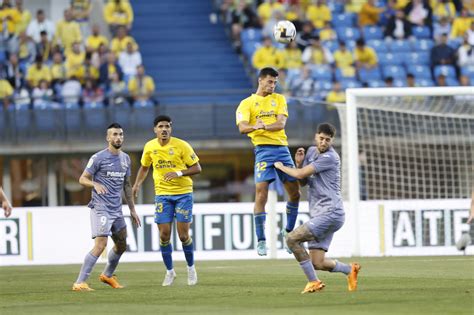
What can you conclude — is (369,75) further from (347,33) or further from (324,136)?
(324,136)

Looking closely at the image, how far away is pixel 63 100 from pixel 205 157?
12.4 ft

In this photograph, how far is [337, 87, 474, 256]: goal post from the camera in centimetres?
2550

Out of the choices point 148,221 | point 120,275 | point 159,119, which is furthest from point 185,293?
point 148,221

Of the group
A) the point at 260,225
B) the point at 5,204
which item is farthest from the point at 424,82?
the point at 5,204

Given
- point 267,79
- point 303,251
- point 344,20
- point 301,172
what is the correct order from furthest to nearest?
point 344,20 → point 267,79 → point 303,251 → point 301,172

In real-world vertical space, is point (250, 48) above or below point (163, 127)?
above

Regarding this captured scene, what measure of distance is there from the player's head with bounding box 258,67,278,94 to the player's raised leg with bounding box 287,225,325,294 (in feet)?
6.84

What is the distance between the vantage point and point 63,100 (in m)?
27.9

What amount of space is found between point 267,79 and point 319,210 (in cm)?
197

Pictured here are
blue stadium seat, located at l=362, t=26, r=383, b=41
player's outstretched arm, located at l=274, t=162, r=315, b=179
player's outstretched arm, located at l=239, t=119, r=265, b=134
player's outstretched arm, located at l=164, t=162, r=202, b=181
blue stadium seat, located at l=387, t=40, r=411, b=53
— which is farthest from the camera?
blue stadium seat, located at l=362, t=26, r=383, b=41

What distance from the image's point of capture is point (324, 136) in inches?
536

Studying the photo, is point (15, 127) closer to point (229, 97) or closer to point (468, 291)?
point (229, 97)

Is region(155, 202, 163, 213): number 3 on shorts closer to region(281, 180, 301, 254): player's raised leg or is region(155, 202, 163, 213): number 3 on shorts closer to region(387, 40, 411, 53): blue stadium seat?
region(281, 180, 301, 254): player's raised leg

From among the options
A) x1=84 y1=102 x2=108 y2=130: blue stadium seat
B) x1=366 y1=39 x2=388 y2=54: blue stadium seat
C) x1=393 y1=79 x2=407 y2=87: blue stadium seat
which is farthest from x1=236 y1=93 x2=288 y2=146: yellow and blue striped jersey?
x1=366 y1=39 x2=388 y2=54: blue stadium seat
